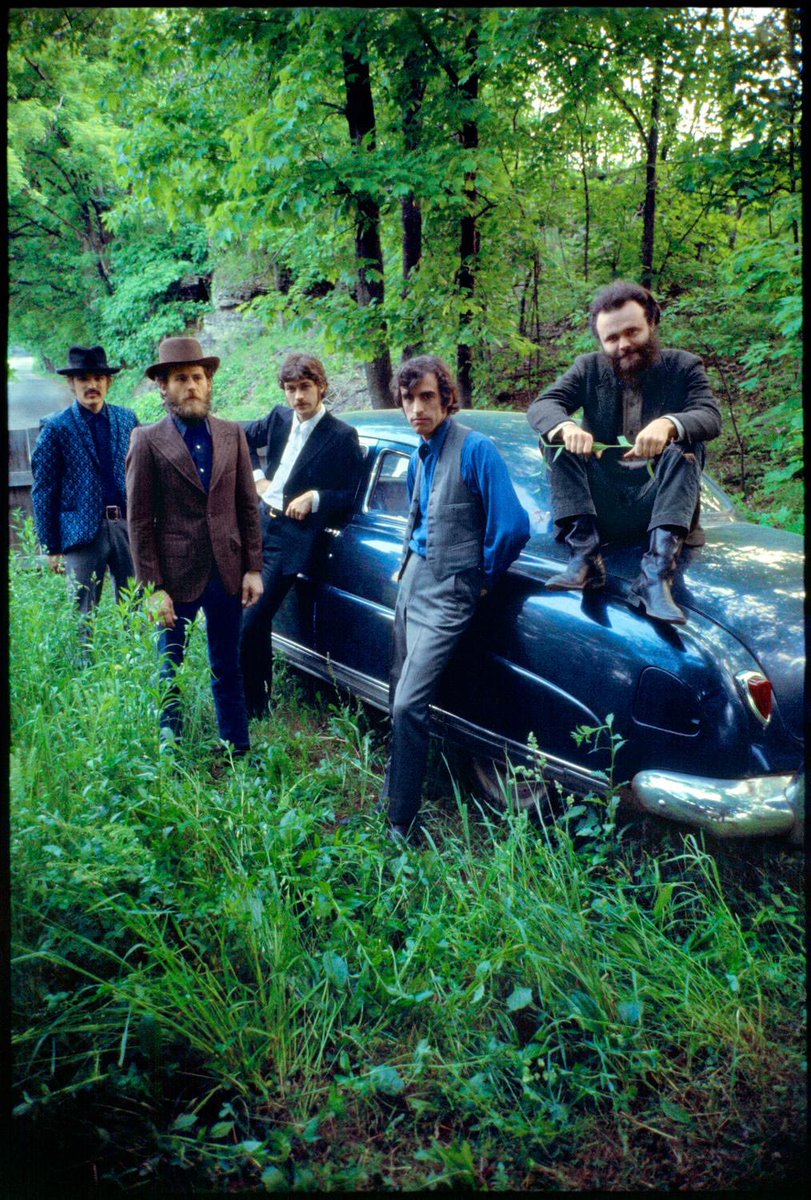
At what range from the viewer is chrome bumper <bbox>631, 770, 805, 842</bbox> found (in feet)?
7.80

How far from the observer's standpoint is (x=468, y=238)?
4.70m

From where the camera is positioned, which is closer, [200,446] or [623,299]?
[623,299]

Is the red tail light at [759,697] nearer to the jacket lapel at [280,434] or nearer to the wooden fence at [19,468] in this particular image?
the jacket lapel at [280,434]

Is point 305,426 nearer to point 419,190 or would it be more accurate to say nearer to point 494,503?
point 494,503

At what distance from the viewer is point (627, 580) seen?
2748 millimetres

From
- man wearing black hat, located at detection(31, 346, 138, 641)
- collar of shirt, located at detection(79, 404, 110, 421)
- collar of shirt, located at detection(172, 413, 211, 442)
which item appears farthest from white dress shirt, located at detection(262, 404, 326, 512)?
collar of shirt, located at detection(79, 404, 110, 421)

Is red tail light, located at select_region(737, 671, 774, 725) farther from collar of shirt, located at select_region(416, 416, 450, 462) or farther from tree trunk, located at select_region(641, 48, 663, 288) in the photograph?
tree trunk, located at select_region(641, 48, 663, 288)

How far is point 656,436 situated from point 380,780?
168 centimetres

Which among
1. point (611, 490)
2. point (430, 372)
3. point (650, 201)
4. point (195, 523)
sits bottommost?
point (195, 523)

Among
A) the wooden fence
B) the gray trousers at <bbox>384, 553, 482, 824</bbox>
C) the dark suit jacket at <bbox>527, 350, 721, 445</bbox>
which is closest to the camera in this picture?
the dark suit jacket at <bbox>527, 350, 721, 445</bbox>

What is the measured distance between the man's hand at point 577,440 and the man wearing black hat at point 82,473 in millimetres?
2413

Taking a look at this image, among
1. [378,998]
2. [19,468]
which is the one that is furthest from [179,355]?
[19,468]

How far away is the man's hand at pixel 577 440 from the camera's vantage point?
278 cm

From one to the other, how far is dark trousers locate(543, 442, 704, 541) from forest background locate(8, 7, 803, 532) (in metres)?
0.51
